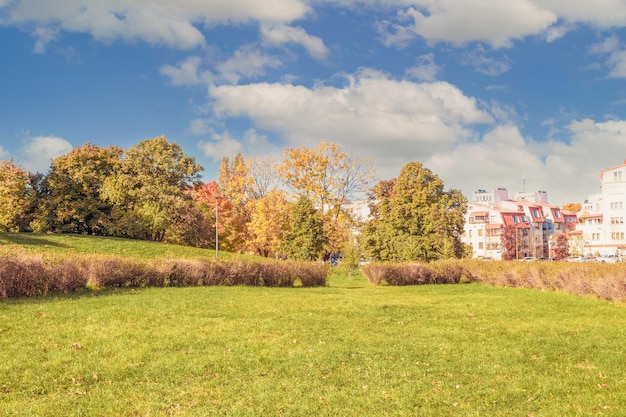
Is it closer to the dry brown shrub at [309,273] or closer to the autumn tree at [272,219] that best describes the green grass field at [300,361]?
the dry brown shrub at [309,273]

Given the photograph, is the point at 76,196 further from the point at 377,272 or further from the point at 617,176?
the point at 617,176

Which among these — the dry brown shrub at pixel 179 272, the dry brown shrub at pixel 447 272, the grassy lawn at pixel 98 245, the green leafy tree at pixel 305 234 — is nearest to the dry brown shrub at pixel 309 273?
the dry brown shrub at pixel 179 272

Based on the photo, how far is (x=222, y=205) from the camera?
54.5 metres

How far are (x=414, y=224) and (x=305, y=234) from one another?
28.4 feet

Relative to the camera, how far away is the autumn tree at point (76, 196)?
46.9 m

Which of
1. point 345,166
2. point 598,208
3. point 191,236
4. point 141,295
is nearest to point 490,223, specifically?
point 598,208

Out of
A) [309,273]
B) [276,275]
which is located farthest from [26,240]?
[309,273]

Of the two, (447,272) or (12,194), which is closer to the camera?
(447,272)

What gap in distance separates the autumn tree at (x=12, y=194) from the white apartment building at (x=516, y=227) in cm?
6482

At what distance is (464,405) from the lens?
723 centimetres

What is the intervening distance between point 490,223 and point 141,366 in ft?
280

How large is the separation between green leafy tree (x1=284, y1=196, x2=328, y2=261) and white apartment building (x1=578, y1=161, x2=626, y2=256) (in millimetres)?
55521

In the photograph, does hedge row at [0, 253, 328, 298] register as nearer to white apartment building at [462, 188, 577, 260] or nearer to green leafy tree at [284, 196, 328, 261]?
green leafy tree at [284, 196, 328, 261]

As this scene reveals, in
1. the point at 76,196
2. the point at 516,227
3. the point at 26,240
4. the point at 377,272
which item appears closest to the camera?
the point at 377,272
